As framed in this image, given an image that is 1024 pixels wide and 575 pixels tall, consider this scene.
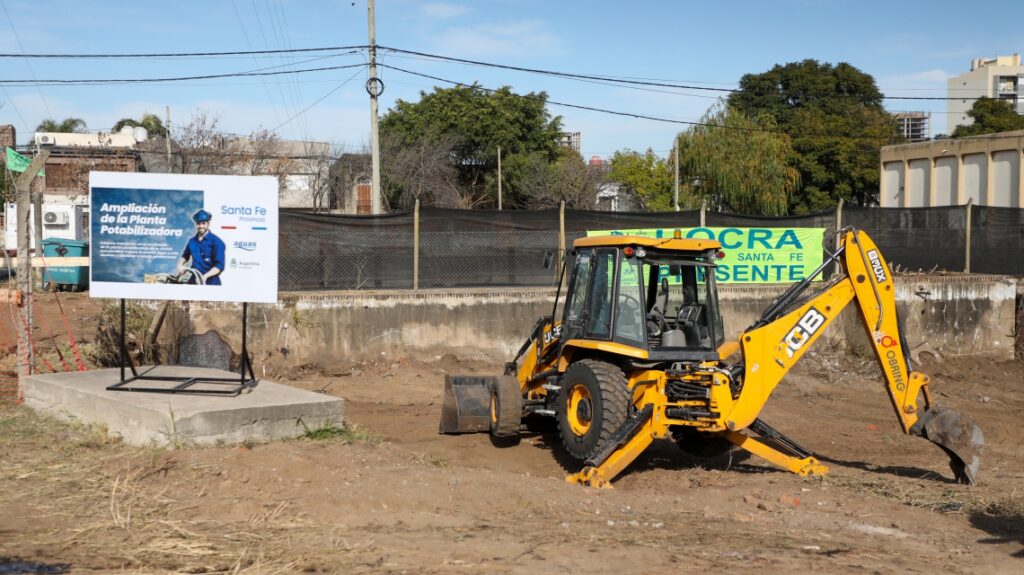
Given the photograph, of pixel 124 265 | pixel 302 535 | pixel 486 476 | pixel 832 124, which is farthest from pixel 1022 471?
pixel 832 124

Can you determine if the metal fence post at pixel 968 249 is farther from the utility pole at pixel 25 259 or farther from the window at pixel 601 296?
the utility pole at pixel 25 259

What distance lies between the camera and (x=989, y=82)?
95.6 m

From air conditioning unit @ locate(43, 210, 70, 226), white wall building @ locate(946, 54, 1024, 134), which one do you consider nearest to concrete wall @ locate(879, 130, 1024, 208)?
air conditioning unit @ locate(43, 210, 70, 226)

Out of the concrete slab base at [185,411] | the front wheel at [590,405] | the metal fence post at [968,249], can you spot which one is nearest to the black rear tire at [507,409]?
the front wheel at [590,405]

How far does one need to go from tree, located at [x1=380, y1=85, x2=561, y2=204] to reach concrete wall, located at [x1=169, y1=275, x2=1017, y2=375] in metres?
31.4

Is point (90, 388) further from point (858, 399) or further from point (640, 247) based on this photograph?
point (858, 399)

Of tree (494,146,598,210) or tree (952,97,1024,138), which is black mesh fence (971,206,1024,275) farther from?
tree (952,97,1024,138)

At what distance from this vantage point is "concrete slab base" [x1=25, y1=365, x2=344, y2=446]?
28.2 ft

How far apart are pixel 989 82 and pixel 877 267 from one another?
99.9m

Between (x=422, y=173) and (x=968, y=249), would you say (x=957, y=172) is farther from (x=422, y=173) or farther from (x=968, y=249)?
(x=422, y=173)

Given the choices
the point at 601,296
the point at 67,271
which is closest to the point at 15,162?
the point at 601,296

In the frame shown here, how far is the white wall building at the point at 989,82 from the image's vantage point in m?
94.2

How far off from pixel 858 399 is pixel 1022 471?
5192mm

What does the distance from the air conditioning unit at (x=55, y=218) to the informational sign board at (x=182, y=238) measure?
23448mm
